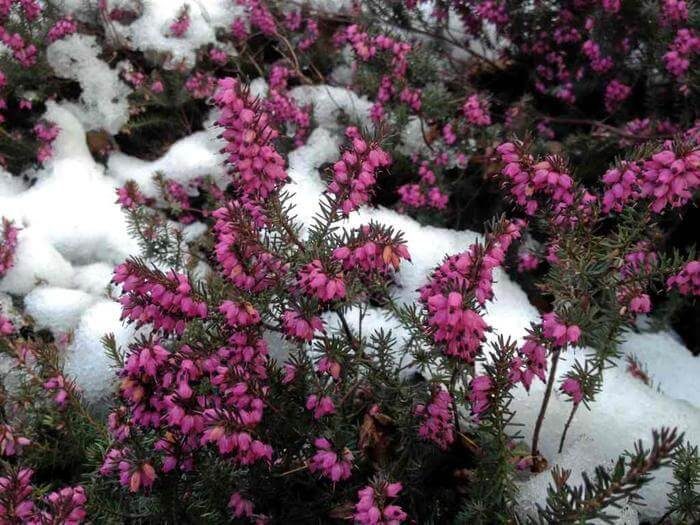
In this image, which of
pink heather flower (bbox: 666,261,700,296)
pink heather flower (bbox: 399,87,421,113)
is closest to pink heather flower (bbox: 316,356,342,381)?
pink heather flower (bbox: 666,261,700,296)

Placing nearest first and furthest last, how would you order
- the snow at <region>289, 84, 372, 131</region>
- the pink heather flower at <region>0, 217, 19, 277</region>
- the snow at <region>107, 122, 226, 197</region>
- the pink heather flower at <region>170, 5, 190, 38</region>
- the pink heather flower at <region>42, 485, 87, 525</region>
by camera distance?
the pink heather flower at <region>42, 485, 87, 525</region> < the pink heather flower at <region>0, 217, 19, 277</region> < the snow at <region>107, 122, 226, 197</region> < the snow at <region>289, 84, 372, 131</region> < the pink heather flower at <region>170, 5, 190, 38</region>

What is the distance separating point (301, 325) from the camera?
5.02 feet

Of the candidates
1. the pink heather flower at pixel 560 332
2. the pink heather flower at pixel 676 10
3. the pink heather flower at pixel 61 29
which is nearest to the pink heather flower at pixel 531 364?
the pink heather flower at pixel 560 332

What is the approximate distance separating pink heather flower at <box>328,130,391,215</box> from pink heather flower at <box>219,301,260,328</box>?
0.45 m

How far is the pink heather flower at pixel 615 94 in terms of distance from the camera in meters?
3.69

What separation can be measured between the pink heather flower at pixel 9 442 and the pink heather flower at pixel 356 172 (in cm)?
147

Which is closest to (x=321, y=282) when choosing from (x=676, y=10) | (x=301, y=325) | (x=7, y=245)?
(x=301, y=325)

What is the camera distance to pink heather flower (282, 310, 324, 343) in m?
1.53

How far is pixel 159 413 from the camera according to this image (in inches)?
63.2

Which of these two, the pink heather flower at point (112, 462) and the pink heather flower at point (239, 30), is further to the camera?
the pink heather flower at point (239, 30)

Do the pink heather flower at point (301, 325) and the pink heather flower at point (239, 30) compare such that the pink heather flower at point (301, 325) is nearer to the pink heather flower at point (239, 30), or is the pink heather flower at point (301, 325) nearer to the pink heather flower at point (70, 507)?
the pink heather flower at point (70, 507)

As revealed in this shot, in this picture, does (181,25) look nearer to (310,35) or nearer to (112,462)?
(310,35)

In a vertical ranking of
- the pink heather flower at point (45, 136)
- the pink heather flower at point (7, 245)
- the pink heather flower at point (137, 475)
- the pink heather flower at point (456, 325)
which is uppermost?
→ the pink heather flower at point (45, 136)

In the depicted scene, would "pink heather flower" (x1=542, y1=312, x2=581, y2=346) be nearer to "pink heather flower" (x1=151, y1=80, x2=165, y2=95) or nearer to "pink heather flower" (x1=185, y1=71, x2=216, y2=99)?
"pink heather flower" (x1=185, y1=71, x2=216, y2=99)
